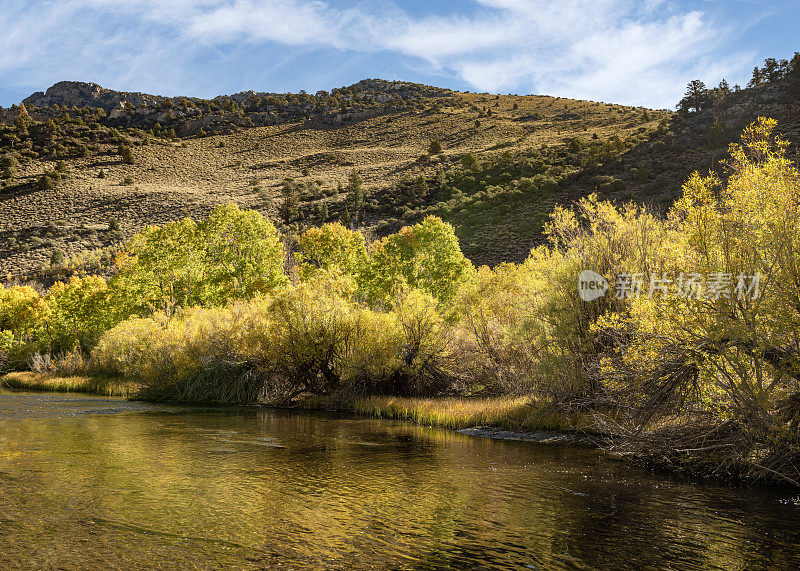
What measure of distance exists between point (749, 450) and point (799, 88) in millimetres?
79930

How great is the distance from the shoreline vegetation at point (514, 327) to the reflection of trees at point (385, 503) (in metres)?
2.18

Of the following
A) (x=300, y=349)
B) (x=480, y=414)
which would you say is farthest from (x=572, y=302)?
(x=300, y=349)

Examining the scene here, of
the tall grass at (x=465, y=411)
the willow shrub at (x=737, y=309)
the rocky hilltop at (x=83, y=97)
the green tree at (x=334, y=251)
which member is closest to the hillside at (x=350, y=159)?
the rocky hilltop at (x=83, y=97)

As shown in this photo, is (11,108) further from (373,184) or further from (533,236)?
(533,236)

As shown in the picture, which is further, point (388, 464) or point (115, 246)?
point (115, 246)

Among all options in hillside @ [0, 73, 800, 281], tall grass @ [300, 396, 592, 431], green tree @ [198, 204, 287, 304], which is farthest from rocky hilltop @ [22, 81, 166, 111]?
tall grass @ [300, 396, 592, 431]

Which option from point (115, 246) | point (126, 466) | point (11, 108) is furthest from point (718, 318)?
point (11, 108)

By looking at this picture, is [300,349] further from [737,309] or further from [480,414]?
[737,309]

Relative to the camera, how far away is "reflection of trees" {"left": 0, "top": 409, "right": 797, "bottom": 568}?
9172 millimetres

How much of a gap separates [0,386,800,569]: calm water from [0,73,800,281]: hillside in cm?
5076

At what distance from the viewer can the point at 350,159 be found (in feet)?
371

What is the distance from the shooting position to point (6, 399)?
29234 mm
